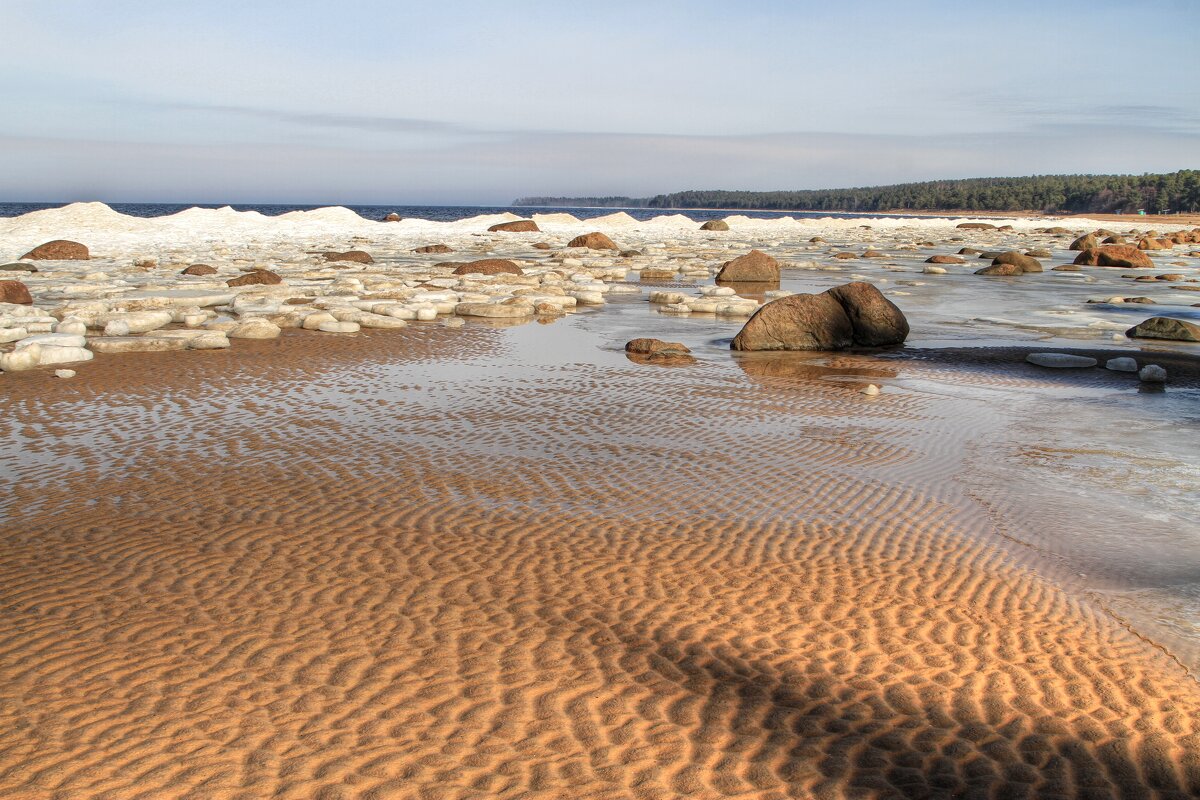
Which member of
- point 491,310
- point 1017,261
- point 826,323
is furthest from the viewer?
point 1017,261

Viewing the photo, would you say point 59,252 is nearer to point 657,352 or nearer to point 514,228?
point 657,352

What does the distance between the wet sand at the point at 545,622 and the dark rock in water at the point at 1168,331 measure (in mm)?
8692

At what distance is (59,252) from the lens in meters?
32.4

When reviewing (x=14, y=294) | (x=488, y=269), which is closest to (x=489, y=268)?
(x=488, y=269)

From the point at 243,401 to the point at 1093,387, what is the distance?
1051 centimetres

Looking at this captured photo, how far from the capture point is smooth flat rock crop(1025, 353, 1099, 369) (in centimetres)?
1402

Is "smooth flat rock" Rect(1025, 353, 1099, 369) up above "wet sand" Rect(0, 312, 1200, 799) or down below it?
above

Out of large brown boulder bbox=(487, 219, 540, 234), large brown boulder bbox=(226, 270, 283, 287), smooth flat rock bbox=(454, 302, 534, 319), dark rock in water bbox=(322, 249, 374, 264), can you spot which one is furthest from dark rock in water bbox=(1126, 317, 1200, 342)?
large brown boulder bbox=(487, 219, 540, 234)

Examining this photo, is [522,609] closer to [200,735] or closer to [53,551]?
[200,735]

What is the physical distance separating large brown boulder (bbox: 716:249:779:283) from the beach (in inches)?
586

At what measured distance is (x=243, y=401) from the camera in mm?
10805

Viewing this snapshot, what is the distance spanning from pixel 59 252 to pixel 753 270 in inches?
903

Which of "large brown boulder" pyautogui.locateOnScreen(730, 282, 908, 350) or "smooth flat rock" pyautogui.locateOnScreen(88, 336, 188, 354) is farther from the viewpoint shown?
"large brown boulder" pyautogui.locateOnScreen(730, 282, 908, 350)

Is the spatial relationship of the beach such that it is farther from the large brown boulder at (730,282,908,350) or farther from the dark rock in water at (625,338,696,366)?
the large brown boulder at (730,282,908,350)
